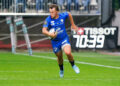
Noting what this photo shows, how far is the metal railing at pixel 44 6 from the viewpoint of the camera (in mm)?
35250

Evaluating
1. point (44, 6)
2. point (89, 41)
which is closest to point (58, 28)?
point (89, 41)

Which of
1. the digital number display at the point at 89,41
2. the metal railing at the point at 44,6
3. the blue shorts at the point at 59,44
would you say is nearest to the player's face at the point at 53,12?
the blue shorts at the point at 59,44

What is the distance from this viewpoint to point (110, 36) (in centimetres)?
3406

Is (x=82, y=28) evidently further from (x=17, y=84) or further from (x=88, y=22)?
Answer: (x=17, y=84)

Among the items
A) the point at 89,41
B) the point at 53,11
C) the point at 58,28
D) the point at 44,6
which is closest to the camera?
the point at 53,11

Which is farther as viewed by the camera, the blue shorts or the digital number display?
the digital number display

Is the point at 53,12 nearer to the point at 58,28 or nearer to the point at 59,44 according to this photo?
the point at 58,28

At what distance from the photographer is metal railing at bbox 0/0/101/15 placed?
116 ft

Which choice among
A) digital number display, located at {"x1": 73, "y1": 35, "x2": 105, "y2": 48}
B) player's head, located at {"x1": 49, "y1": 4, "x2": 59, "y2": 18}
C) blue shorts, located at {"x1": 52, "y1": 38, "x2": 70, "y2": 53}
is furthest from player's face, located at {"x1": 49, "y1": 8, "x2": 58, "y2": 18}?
digital number display, located at {"x1": 73, "y1": 35, "x2": 105, "y2": 48}

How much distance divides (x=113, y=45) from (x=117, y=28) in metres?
1.09

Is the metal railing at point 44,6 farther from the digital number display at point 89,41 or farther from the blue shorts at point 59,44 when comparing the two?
the blue shorts at point 59,44

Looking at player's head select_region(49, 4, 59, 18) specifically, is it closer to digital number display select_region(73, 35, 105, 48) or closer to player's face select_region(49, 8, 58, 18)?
player's face select_region(49, 8, 58, 18)

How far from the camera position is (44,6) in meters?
35.6

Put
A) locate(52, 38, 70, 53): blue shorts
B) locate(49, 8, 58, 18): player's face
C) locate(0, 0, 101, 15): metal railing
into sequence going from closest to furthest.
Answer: locate(49, 8, 58, 18): player's face < locate(52, 38, 70, 53): blue shorts < locate(0, 0, 101, 15): metal railing
